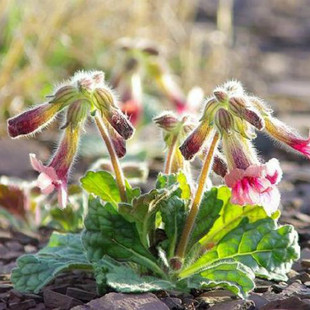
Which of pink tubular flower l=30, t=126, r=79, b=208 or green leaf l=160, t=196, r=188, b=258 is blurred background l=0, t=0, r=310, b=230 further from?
pink tubular flower l=30, t=126, r=79, b=208

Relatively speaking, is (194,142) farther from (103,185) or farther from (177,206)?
(103,185)

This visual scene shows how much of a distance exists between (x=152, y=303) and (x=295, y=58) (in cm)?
615

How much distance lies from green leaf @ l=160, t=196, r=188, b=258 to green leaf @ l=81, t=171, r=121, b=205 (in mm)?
169

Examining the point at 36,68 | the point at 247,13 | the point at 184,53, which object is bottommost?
the point at 36,68

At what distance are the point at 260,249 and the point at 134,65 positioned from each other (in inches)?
78.7

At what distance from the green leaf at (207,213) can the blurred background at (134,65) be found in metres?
1.06

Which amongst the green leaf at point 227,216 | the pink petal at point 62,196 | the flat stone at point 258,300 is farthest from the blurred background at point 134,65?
the pink petal at point 62,196

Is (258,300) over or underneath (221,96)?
underneath

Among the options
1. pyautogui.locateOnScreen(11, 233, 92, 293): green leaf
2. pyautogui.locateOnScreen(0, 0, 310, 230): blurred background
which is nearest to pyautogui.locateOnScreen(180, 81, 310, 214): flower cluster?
pyautogui.locateOnScreen(11, 233, 92, 293): green leaf

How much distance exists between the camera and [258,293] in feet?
7.22

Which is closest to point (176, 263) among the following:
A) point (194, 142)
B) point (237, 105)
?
point (194, 142)

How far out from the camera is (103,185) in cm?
229

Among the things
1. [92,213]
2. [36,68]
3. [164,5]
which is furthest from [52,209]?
[164,5]

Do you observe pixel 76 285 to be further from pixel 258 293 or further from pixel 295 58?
pixel 295 58
